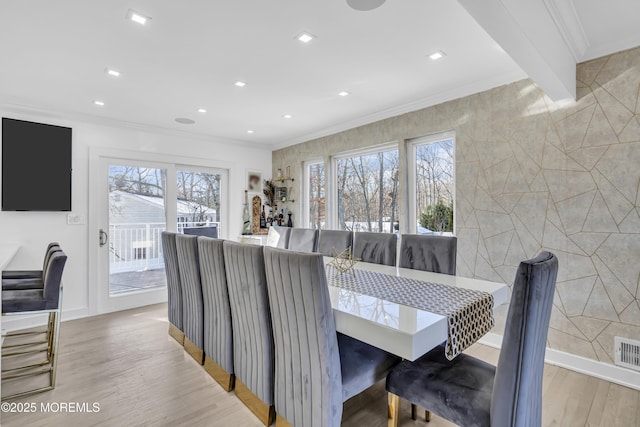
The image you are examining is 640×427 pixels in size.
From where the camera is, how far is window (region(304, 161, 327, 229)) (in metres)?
4.80

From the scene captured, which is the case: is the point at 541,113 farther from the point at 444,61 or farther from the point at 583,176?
the point at 444,61

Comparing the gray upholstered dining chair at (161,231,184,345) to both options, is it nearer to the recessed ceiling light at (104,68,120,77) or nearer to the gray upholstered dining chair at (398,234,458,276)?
the recessed ceiling light at (104,68,120,77)

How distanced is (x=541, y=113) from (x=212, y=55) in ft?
8.88

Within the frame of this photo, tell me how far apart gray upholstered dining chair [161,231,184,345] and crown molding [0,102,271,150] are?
2063mm

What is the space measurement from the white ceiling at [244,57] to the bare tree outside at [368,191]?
62cm

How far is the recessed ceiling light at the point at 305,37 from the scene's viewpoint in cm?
209

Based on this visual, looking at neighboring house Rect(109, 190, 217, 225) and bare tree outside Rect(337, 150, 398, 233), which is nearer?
bare tree outside Rect(337, 150, 398, 233)

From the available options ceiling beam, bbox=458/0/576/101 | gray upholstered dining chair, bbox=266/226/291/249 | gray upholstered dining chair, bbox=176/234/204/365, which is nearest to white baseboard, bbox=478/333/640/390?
ceiling beam, bbox=458/0/576/101

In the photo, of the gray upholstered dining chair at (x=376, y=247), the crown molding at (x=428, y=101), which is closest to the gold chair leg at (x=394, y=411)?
the gray upholstered dining chair at (x=376, y=247)

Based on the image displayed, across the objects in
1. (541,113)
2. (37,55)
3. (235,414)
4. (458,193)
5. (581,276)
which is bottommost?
(235,414)

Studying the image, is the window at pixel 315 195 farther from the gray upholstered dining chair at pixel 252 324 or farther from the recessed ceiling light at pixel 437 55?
the gray upholstered dining chair at pixel 252 324

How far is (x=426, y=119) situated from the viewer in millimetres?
3354

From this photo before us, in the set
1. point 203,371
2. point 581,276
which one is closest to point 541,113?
point 581,276

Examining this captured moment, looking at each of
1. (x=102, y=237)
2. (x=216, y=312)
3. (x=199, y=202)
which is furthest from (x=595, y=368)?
(x=102, y=237)
